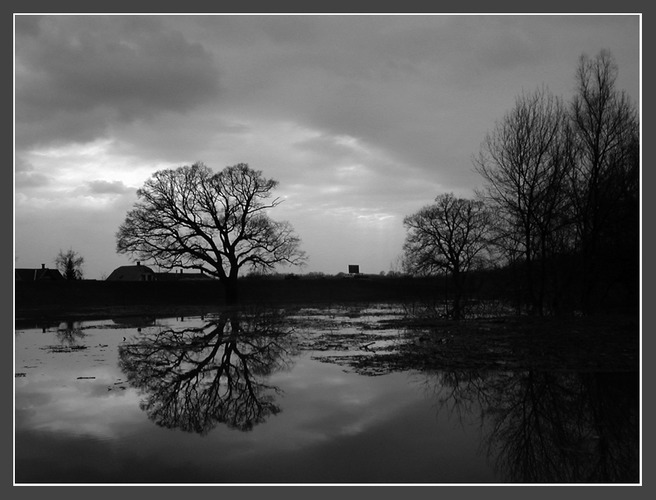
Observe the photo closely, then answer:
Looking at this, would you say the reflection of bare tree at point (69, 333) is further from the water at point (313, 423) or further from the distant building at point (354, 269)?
the distant building at point (354, 269)

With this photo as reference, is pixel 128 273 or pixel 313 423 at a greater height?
pixel 128 273

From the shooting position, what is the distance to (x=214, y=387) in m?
9.91

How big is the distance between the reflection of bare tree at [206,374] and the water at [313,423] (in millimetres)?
Answer: 52

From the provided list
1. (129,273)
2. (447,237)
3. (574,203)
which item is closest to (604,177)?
(574,203)

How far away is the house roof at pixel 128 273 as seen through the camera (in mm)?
101312

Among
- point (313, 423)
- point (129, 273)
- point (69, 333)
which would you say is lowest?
point (69, 333)

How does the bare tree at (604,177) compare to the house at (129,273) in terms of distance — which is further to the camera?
the house at (129,273)

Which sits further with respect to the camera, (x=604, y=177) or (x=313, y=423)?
(x=604, y=177)

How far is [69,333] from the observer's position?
20312mm

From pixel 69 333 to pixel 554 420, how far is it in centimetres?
1834

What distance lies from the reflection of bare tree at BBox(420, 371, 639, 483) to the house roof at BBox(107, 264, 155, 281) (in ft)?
320

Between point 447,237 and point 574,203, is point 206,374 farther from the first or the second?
point 447,237

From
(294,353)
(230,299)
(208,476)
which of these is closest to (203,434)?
(208,476)

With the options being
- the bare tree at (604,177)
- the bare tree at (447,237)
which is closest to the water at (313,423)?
the bare tree at (604,177)
